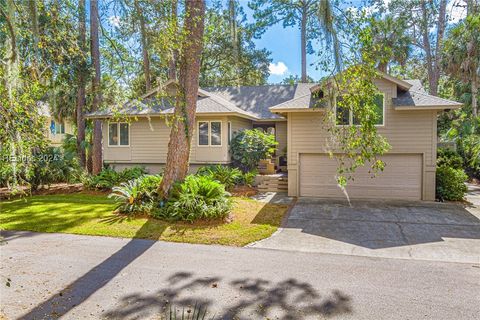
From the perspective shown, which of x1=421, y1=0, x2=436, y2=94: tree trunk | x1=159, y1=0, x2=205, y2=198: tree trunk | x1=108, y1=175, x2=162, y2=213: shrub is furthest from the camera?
x1=421, y1=0, x2=436, y2=94: tree trunk

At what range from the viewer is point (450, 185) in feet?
40.1

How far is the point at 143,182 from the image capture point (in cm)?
1049

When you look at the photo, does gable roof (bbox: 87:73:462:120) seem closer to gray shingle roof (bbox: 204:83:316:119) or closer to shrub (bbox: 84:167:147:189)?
gray shingle roof (bbox: 204:83:316:119)

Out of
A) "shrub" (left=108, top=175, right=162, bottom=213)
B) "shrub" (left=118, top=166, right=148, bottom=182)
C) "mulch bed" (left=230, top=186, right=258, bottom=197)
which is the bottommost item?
"mulch bed" (left=230, top=186, right=258, bottom=197)

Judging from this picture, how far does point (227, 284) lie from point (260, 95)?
662 inches

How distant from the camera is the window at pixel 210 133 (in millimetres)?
15820

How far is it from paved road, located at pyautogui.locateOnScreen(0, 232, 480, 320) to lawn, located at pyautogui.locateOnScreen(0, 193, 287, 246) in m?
0.83

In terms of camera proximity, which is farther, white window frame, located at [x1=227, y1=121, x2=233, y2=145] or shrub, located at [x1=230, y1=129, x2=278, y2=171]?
white window frame, located at [x1=227, y1=121, x2=233, y2=145]

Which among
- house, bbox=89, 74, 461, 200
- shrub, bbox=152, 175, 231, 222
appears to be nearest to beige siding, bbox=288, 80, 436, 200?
house, bbox=89, 74, 461, 200

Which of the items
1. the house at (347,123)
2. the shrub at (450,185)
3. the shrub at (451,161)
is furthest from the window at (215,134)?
the shrub at (451,161)

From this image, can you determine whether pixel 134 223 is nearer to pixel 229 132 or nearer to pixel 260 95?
pixel 229 132

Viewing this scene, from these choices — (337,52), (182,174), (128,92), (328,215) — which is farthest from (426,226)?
(128,92)

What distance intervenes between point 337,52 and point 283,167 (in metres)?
12.4

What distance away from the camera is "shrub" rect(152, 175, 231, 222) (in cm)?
895
